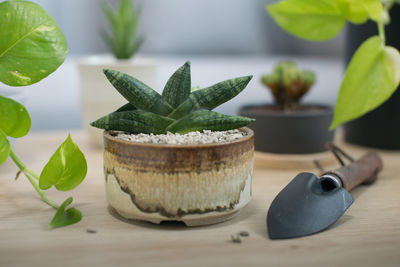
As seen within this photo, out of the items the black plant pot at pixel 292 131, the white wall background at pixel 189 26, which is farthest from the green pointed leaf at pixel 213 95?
the white wall background at pixel 189 26

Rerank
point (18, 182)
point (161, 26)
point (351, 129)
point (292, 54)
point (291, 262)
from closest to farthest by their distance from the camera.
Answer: point (291, 262) → point (18, 182) → point (351, 129) → point (161, 26) → point (292, 54)

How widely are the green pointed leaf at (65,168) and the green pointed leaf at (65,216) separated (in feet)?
0.07

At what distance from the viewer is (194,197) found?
45cm

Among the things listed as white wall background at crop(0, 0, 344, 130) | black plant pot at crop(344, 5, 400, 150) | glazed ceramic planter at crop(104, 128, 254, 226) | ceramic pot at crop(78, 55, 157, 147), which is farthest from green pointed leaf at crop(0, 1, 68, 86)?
white wall background at crop(0, 0, 344, 130)

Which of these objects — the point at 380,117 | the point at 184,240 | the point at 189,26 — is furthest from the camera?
the point at 189,26

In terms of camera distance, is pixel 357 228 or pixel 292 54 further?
pixel 292 54

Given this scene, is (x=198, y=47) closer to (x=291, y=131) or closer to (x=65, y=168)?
(x=291, y=131)

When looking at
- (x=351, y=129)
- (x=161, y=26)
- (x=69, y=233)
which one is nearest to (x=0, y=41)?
(x=69, y=233)

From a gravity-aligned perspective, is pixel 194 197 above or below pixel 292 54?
below

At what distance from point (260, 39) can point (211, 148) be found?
3.30 ft

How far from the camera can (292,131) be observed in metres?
0.74

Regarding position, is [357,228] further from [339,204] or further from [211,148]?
[211,148]

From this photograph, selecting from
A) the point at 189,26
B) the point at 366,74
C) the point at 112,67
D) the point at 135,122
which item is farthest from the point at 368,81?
the point at 189,26

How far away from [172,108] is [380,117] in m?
0.51
